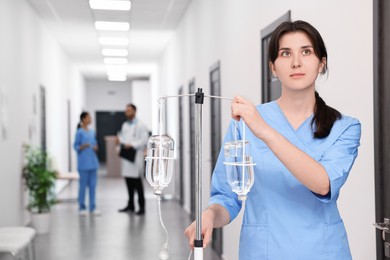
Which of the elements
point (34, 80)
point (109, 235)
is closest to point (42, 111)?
point (34, 80)

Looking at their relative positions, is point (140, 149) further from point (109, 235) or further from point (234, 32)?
point (234, 32)

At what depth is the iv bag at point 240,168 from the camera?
1122 millimetres

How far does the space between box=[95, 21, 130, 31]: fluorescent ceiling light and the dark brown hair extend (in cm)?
732

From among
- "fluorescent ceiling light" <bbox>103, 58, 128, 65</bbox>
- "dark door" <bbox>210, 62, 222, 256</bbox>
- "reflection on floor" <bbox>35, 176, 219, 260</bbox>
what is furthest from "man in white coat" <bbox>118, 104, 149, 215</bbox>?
"fluorescent ceiling light" <bbox>103, 58, 128, 65</bbox>

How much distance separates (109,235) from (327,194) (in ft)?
17.2

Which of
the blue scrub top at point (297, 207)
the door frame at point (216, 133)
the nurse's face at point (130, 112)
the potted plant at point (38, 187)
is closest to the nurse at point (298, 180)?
the blue scrub top at point (297, 207)

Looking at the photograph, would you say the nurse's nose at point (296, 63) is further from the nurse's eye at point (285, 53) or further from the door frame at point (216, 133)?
the door frame at point (216, 133)

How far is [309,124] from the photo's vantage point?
129 cm

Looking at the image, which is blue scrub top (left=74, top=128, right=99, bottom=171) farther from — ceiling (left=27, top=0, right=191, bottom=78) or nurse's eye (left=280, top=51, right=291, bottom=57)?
nurse's eye (left=280, top=51, right=291, bottom=57)

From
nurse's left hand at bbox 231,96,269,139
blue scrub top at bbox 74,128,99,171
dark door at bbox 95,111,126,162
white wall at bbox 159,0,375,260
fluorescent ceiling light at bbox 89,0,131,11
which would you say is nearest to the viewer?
nurse's left hand at bbox 231,96,269,139

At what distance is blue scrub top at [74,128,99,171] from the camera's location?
7.59m

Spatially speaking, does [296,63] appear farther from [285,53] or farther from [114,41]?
[114,41]

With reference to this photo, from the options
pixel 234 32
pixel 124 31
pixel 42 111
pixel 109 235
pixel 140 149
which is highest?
pixel 124 31

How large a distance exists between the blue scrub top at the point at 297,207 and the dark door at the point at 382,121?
820 millimetres
